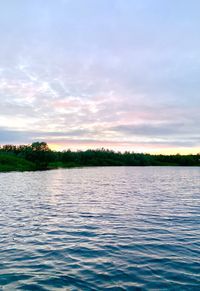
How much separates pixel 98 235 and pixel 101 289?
10113 millimetres

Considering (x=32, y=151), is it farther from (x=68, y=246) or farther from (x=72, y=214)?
(x=68, y=246)

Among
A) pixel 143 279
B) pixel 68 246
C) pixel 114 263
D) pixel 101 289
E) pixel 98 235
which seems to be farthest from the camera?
pixel 98 235

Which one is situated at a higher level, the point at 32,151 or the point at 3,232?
the point at 32,151

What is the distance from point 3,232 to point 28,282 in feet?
35.2

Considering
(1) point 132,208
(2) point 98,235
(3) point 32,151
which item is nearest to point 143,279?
(2) point 98,235

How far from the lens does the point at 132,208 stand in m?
37.0

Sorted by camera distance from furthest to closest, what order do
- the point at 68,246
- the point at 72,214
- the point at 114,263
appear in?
the point at 72,214, the point at 68,246, the point at 114,263

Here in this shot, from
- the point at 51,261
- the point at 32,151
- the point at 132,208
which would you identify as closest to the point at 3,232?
the point at 51,261

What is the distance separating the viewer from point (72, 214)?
3269 cm

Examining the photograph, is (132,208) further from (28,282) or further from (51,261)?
(28,282)

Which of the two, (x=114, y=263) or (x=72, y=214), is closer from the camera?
(x=114, y=263)

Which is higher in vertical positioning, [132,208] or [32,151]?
[32,151]

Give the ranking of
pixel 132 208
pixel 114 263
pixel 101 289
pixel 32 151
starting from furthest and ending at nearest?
pixel 32 151 < pixel 132 208 < pixel 114 263 < pixel 101 289

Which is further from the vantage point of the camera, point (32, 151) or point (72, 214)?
point (32, 151)
